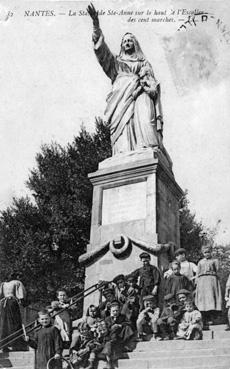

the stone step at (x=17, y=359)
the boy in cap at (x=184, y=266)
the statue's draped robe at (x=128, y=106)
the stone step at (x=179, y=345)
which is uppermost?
the statue's draped robe at (x=128, y=106)

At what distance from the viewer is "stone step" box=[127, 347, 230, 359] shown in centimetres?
683

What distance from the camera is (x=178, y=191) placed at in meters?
13.0

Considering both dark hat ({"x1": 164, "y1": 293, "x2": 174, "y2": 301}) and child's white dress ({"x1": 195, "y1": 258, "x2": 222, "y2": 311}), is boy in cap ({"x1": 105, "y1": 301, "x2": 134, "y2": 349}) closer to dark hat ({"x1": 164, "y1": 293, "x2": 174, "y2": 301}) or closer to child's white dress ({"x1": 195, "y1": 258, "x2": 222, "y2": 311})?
dark hat ({"x1": 164, "y1": 293, "x2": 174, "y2": 301})

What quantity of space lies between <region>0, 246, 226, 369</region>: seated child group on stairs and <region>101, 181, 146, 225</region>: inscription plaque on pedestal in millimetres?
1537

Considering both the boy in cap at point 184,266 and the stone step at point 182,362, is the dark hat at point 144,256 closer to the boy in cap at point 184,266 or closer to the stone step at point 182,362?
the boy in cap at point 184,266

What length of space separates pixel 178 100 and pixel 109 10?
4.24 m

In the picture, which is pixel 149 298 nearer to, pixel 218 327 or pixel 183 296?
pixel 183 296

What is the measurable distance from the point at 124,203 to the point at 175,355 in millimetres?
5198

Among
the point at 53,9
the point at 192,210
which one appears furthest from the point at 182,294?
the point at 192,210

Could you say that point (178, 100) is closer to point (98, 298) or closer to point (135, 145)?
point (135, 145)

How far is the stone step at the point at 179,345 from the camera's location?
7151mm

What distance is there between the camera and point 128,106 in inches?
515

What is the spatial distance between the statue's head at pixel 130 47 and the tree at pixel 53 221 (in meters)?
8.67

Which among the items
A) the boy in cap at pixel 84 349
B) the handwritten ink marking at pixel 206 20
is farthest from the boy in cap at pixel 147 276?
the handwritten ink marking at pixel 206 20
